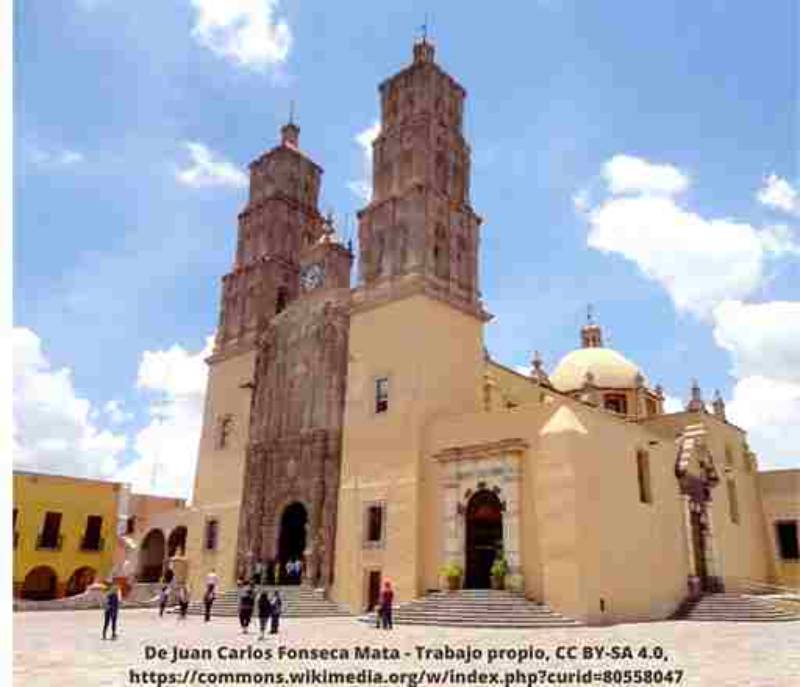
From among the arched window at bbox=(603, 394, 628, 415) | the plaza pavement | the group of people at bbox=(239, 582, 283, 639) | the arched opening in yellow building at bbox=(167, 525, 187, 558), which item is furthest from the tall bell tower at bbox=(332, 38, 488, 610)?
the arched window at bbox=(603, 394, 628, 415)

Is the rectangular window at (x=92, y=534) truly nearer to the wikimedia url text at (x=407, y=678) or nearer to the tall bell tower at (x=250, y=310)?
the tall bell tower at (x=250, y=310)

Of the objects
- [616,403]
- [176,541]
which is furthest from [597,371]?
[176,541]

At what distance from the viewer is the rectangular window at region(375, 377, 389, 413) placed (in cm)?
2677

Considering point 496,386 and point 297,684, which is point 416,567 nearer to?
point 496,386

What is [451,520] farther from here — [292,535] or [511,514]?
[292,535]

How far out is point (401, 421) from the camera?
25.6 meters

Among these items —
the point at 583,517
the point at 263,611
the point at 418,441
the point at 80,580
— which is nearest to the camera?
the point at 263,611

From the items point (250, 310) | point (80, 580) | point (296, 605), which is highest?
point (250, 310)

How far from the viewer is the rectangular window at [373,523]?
82.8 feet

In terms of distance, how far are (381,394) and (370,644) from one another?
1292 centimetres

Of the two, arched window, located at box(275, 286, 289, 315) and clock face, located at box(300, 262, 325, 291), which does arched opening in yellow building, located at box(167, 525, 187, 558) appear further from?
clock face, located at box(300, 262, 325, 291)

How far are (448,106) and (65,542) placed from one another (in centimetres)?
2993

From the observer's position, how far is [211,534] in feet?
105

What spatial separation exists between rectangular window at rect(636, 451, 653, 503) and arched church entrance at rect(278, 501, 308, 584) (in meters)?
12.4
